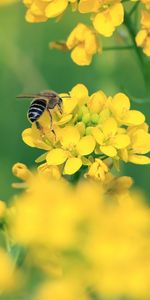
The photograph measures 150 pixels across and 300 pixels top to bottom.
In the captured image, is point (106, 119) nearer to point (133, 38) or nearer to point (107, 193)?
point (107, 193)

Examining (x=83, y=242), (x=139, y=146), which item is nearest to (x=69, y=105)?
(x=139, y=146)

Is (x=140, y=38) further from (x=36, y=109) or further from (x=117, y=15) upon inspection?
(x=36, y=109)

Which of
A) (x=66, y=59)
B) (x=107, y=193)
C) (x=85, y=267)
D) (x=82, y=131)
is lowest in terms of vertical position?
(x=66, y=59)

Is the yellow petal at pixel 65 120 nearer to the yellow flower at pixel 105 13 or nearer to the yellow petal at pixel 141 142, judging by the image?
the yellow petal at pixel 141 142

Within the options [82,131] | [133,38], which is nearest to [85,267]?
[82,131]

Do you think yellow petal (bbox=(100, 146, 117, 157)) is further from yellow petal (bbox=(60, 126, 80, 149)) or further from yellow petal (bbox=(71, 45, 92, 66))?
yellow petal (bbox=(71, 45, 92, 66))

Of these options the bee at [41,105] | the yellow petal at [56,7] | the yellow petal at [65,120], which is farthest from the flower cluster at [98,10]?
the yellow petal at [65,120]
